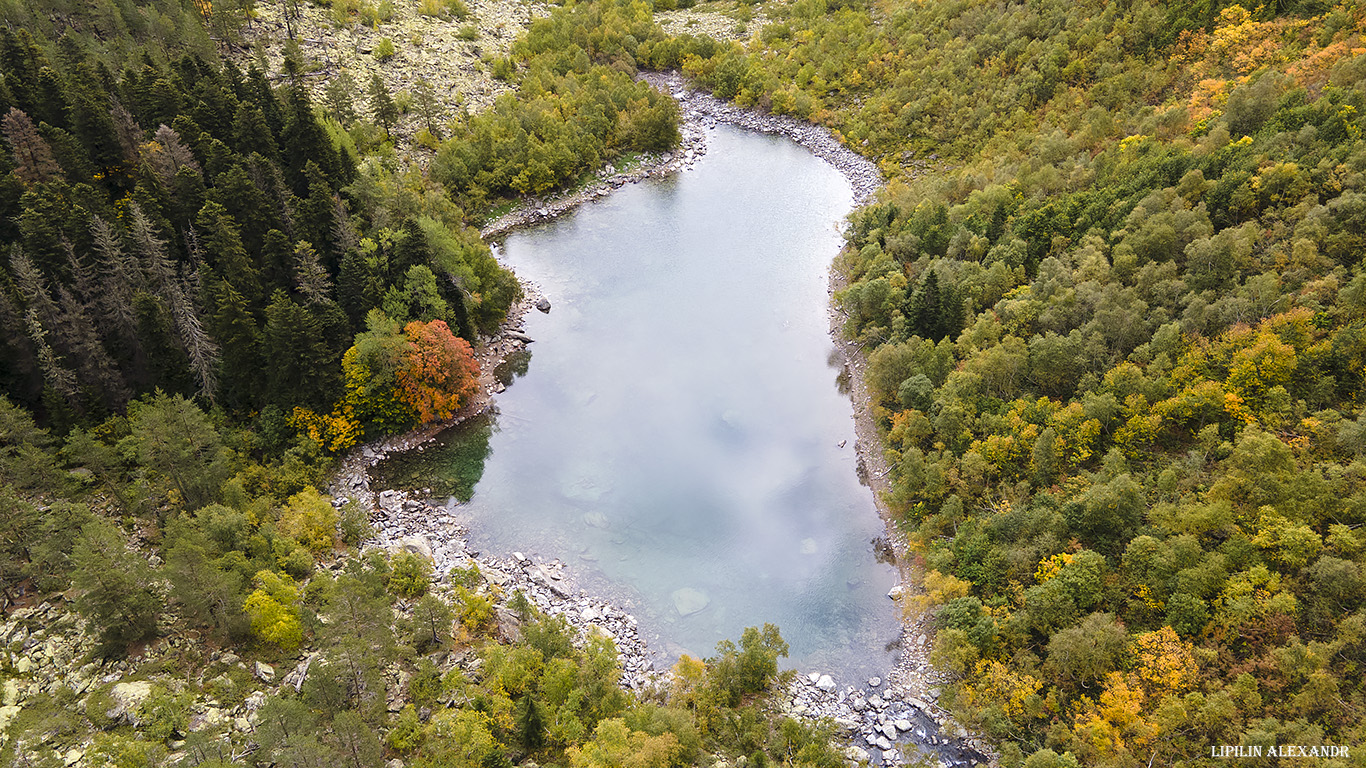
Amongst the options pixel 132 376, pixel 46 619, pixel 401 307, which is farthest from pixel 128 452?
pixel 401 307

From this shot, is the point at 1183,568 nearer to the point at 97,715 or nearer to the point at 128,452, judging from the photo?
the point at 97,715

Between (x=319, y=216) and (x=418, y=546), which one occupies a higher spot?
(x=319, y=216)

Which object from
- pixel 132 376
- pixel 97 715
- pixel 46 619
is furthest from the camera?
pixel 132 376

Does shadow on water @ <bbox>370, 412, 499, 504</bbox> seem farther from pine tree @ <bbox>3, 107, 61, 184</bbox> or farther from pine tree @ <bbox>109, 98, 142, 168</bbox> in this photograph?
pine tree @ <bbox>3, 107, 61, 184</bbox>

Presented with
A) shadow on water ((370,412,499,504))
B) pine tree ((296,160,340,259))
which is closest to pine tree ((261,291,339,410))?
pine tree ((296,160,340,259))

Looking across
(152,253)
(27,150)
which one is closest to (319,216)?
(152,253)

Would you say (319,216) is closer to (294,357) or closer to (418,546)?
(294,357)

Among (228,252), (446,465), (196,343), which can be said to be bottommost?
(446,465)
